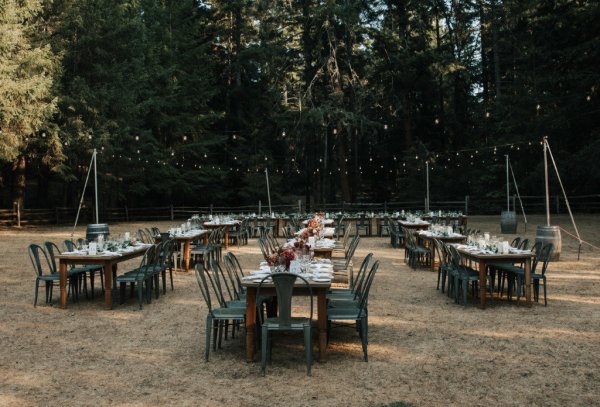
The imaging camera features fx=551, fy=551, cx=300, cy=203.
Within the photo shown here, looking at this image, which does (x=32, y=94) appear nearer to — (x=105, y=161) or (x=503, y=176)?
(x=105, y=161)

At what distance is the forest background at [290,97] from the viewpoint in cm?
2705

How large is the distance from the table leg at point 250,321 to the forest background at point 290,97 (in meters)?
20.4

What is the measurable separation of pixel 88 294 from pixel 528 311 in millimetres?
7611

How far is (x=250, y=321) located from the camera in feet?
19.5

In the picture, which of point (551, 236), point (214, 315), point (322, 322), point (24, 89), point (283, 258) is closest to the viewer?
point (322, 322)

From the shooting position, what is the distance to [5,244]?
63.6ft

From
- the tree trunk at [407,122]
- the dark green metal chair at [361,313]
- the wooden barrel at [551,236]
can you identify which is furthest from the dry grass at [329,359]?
the tree trunk at [407,122]

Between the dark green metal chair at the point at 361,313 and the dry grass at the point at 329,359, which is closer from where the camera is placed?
the dry grass at the point at 329,359

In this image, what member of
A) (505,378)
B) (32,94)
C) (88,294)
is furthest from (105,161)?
(505,378)

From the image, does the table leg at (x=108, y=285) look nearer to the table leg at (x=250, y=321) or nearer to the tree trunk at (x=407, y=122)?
the table leg at (x=250, y=321)

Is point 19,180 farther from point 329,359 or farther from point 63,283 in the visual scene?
point 329,359

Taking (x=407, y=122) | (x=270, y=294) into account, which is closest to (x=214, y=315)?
Result: (x=270, y=294)

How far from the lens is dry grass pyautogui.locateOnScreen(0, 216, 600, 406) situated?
4.91 m

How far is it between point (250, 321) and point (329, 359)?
95 cm
